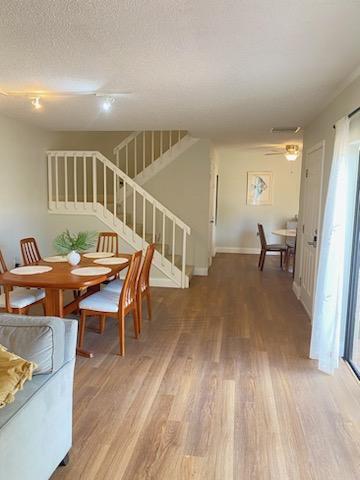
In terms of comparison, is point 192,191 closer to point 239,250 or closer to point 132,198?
point 132,198

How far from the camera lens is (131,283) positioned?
338 centimetres

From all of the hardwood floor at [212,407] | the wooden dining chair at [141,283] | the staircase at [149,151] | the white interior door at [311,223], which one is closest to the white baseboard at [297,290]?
the white interior door at [311,223]

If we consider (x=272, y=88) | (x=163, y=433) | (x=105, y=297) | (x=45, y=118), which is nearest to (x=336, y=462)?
(x=163, y=433)

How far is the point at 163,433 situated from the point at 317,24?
2502 millimetres

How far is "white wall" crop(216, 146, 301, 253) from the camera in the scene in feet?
28.2

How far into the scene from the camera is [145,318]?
13.6 feet

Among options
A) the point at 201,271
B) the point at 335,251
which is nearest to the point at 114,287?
the point at 335,251

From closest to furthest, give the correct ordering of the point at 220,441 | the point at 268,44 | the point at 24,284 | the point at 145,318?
the point at 220,441
the point at 268,44
the point at 24,284
the point at 145,318

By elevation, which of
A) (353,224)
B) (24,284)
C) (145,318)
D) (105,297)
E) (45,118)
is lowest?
(145,318)

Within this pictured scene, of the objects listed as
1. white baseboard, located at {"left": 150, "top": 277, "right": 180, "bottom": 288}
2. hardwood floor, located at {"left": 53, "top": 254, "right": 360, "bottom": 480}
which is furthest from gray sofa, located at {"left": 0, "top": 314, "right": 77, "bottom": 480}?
white baseboard, located at {"left": 150, "top": 277, "right": 180, "bottom": 288}

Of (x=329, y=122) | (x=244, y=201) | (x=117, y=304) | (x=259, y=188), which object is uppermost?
(x=329, y=122)

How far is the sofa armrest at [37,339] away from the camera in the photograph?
168 cm

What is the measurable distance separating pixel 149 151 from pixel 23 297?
435cm

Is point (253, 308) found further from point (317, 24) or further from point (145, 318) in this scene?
point (317, 24)
